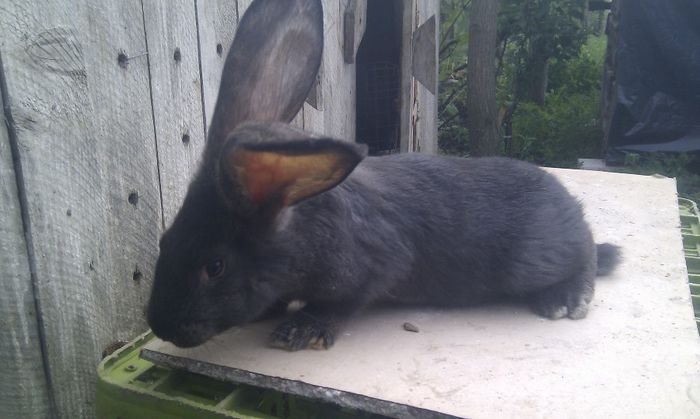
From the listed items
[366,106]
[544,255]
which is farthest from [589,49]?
[544,255]

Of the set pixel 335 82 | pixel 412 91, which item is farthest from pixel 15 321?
pixel 412 91

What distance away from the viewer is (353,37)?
13.7ft

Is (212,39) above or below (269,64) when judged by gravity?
above

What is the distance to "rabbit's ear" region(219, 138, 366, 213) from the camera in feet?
5.41

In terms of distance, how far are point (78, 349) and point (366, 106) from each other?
125 inches

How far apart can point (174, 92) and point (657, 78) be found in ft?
19.2

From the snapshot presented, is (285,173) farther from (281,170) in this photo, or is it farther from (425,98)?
(425,98)

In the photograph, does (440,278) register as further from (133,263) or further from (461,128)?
(461,128)

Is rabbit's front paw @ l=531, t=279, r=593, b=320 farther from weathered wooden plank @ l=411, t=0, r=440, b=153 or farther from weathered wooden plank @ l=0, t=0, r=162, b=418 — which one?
weathered wooden plank @ l=411, t=0, r=440, b=153

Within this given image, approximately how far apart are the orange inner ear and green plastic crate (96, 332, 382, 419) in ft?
2.00

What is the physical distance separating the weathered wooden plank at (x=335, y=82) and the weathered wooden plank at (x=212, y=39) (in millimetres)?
741

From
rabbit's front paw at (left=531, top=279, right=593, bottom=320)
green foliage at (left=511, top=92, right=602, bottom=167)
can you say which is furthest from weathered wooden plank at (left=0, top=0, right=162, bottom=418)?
green foliage at (left=511, top=92, right=602, bottom=167)

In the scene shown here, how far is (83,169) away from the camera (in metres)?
2.21

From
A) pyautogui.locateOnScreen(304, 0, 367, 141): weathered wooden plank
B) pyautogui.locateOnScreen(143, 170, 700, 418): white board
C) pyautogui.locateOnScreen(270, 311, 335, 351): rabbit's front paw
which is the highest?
pyautogui.locateOnScreen(304, 0, 367, 141): weathered wooden plank
